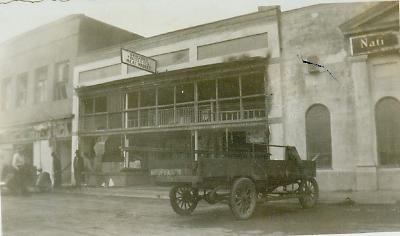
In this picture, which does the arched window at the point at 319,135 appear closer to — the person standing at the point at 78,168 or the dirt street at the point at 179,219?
the dirt street at the point at 179,219

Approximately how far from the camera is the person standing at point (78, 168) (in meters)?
8.91

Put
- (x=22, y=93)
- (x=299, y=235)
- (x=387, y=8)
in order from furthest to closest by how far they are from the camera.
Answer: (x=22, y=93)
(x=387, y=8)
(x=299, y=235)

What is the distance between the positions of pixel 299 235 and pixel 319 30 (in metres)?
4.85

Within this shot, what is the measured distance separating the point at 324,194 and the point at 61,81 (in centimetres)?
762

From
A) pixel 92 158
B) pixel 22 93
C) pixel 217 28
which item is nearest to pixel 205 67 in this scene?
pixel 217 28

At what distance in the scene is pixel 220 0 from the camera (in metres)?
5.96

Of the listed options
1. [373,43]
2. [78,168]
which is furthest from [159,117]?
[373,43]

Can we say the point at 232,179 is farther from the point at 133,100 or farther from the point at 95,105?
the point at 95,105

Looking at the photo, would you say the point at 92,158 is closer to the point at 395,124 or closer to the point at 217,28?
the point at 217,28

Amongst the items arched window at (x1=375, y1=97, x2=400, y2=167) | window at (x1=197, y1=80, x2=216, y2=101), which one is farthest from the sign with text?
window at (x1=197, y1=80, x2=216, y2=101)

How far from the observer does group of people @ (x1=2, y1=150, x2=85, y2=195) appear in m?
6.76

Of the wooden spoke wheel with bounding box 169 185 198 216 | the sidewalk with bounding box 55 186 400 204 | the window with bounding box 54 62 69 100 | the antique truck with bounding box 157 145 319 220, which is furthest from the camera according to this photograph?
the window with bounding box 54 62 69 100

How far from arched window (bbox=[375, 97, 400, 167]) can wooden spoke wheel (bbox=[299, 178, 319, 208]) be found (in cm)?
138

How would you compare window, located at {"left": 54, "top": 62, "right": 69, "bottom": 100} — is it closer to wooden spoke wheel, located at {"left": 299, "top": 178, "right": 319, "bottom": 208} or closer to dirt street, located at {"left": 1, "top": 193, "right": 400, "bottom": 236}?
dirt street, located at {"left": 1, "top": 193, "right": 400, "bottom": 236}
